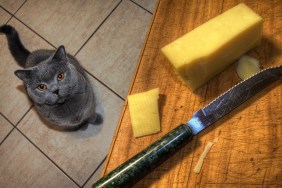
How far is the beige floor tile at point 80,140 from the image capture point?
1.27 m

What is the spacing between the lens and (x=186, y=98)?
2.75 feet

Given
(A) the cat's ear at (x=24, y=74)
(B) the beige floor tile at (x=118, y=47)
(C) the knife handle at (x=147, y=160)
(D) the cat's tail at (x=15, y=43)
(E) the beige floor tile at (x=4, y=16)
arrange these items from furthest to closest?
1. (E) the beige floor tile at (x=4, y=16)
2. (B) the beige floor tile at (x=118, y=47)
3. (D) the cat's tail at (x=15, y=43)
4. (A) the cat's ear at (x=24, y=74)
5. (C) the knife handle at (x=147, y=160)

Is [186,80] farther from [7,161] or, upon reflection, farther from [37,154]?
[7,161]

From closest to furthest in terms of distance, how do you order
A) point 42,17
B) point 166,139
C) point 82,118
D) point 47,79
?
1. point 166,139
2. point 47,79
3. point 82,118
4. point 42,17

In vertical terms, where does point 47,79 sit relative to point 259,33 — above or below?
above

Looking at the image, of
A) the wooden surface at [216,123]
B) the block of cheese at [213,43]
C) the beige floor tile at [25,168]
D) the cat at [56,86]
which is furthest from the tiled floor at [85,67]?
the block of cheese at [213,43]

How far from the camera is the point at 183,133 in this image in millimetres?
751

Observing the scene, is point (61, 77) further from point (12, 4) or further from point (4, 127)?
point (12, 4)

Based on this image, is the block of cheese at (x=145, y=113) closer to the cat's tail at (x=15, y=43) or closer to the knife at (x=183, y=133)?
the knife at (x=183, y=133)

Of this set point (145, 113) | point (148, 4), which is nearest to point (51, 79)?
point (145, 113)

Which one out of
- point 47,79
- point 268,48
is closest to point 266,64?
point 268,48

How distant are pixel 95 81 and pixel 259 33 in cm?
77

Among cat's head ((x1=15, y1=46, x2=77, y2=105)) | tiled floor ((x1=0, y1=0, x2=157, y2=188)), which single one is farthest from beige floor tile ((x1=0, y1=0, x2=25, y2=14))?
cat's head ((x1=15, y1=46, x2=77, y2=105))

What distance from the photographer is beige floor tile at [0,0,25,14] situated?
5.12 feet
